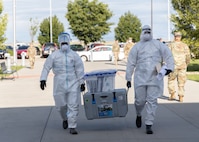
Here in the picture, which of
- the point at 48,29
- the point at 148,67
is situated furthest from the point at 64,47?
the point at 48,29

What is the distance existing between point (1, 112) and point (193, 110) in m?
4.62

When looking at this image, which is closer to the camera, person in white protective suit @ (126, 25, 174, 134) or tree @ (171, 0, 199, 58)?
person in white protective suit @ (126, 25, 174, 134)

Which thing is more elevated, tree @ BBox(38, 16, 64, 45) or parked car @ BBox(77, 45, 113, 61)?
tree @ BBox(38, 16, 64, 45)

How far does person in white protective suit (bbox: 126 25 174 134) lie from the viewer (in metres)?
8.95

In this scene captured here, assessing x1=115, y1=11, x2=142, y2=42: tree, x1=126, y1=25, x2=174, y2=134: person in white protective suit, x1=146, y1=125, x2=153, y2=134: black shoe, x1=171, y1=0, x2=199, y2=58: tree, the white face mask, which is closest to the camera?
x1=146, y1=125, x2=153, y2=134: black shoe

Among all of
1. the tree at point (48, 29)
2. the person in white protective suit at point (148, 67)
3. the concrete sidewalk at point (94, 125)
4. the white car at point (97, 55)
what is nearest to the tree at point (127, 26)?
the tree at point (48, 29)

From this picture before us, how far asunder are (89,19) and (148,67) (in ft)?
188

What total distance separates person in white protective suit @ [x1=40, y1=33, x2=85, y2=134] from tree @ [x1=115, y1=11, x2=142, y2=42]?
65.9m

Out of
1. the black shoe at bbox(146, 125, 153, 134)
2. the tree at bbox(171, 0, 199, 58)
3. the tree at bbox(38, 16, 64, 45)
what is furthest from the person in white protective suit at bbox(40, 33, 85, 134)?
the tree at bbox(38, 16, 64, 45)

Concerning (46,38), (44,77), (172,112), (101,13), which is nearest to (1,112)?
(44,77)

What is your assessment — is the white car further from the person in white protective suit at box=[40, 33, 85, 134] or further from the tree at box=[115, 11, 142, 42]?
the person in white protective suit at box=[40, 33, 85, 134]

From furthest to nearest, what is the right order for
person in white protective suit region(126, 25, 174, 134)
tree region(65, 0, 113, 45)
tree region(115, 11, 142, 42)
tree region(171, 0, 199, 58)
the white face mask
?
tree region(115, 11, 142, 42) → tree region(65, 0, 113, 45) → tree region(171, 0, 199, 58) → the white face mask → person in white protective suit region(126, 25, 174, 134)

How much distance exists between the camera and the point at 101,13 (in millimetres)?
65688

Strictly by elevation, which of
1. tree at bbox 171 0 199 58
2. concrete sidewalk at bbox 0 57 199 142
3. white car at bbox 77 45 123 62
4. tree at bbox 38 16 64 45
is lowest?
concrete sidewalk at bbox 0 57 199 142
